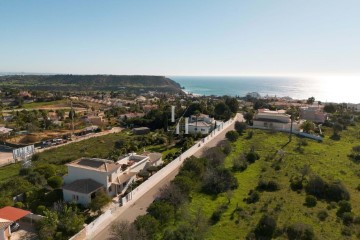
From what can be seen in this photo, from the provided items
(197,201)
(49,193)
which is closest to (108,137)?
(49,193)

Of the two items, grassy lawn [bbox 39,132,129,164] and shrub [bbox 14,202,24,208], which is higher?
shrub [bbox 14,202,24,208]

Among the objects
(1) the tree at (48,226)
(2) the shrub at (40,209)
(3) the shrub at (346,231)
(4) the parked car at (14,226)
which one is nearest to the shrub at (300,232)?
(3) the shrub at (346,231)

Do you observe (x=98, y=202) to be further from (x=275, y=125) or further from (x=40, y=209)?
(x=275, y=125)

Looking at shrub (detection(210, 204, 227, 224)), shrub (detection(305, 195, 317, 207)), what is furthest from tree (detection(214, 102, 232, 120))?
shrub (detection(210, 204, 227, 224))

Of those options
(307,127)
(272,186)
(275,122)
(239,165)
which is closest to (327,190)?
(272,186)

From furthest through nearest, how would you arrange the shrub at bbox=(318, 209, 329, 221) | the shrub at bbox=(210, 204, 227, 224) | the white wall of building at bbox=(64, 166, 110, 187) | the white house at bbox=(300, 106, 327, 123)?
the white house at bbox=(300, 106, 327, 123)
the white wall of building at bbox=(64, 166, 110, 187)
the shrub at bbox=(318, 209, 329, 221)
the shrub at bbox=(210, 204, 227, 224)

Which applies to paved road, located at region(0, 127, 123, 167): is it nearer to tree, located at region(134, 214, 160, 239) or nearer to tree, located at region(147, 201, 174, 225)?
tree, located at region(147, 201, 174, 225)
